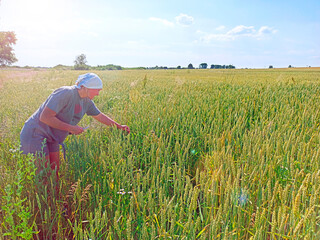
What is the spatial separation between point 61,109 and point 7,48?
3785cm

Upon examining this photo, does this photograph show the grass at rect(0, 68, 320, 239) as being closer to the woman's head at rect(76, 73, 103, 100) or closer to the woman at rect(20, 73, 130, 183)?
the woman at rect(20, 73, 130, 183)

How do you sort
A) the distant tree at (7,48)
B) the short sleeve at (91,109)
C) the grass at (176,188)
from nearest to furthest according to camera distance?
the grass at (176,188)
the short sleeve at (91,109)
the distant tree at (7,48)

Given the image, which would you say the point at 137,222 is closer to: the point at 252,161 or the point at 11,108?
the point at 252,161

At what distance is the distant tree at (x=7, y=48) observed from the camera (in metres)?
31.1

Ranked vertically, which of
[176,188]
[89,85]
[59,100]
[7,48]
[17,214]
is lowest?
[17,214]

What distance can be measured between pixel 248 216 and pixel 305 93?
5.01 metres

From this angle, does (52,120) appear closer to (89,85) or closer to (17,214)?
(89,85)

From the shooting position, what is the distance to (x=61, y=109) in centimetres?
279

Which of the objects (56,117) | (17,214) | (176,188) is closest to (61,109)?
(56,117)

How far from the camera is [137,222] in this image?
1.61 m

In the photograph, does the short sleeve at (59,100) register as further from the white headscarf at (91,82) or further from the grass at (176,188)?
the grass at (176,188)

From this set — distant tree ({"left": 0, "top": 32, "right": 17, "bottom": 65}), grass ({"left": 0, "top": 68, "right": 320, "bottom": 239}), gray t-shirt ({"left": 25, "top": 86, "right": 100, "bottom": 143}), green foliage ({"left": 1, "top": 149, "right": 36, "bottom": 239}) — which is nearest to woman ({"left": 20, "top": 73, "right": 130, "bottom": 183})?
gray t-shirt ({"left": 25, "top": 86, "right": 100, "bottom": 143})

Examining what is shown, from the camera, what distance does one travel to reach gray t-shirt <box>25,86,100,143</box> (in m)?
2.63

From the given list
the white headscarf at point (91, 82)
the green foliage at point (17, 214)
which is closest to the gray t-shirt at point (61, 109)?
the white headscarf at point (91, 82)
